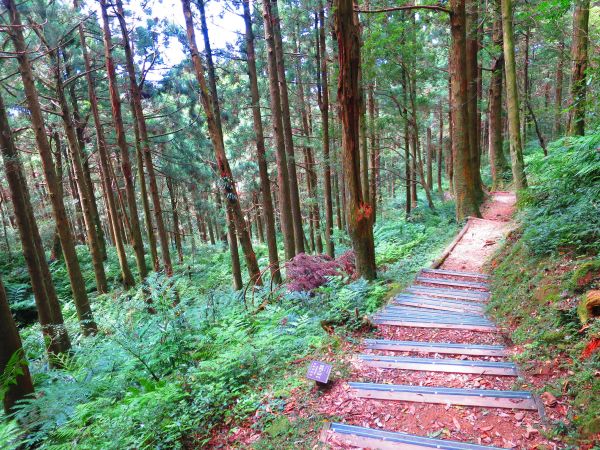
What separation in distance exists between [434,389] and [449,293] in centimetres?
298

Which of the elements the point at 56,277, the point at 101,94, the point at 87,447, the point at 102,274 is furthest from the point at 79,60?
the point at 87,447

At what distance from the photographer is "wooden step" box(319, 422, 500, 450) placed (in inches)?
102

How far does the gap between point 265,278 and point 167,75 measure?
7.58 metres

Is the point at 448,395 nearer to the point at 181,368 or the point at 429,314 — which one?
the point at 429,314

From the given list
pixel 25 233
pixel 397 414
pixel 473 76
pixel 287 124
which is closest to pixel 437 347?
pixel 397 414

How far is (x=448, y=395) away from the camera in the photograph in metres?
3.15

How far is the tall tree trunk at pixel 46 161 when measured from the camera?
635 cm

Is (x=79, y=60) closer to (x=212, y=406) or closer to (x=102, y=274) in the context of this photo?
(x=102, y=274)

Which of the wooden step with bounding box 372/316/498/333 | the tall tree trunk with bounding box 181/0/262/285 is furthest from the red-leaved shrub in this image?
the wooden step with bounding box 372/316/498/333

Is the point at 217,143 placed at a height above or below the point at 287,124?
below

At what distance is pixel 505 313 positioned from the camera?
4.65 metres

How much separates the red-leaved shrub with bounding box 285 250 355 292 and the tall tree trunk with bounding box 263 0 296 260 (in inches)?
89.8

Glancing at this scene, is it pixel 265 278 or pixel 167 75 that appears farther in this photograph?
pixel 265 278

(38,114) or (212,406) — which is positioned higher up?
(38,114)
